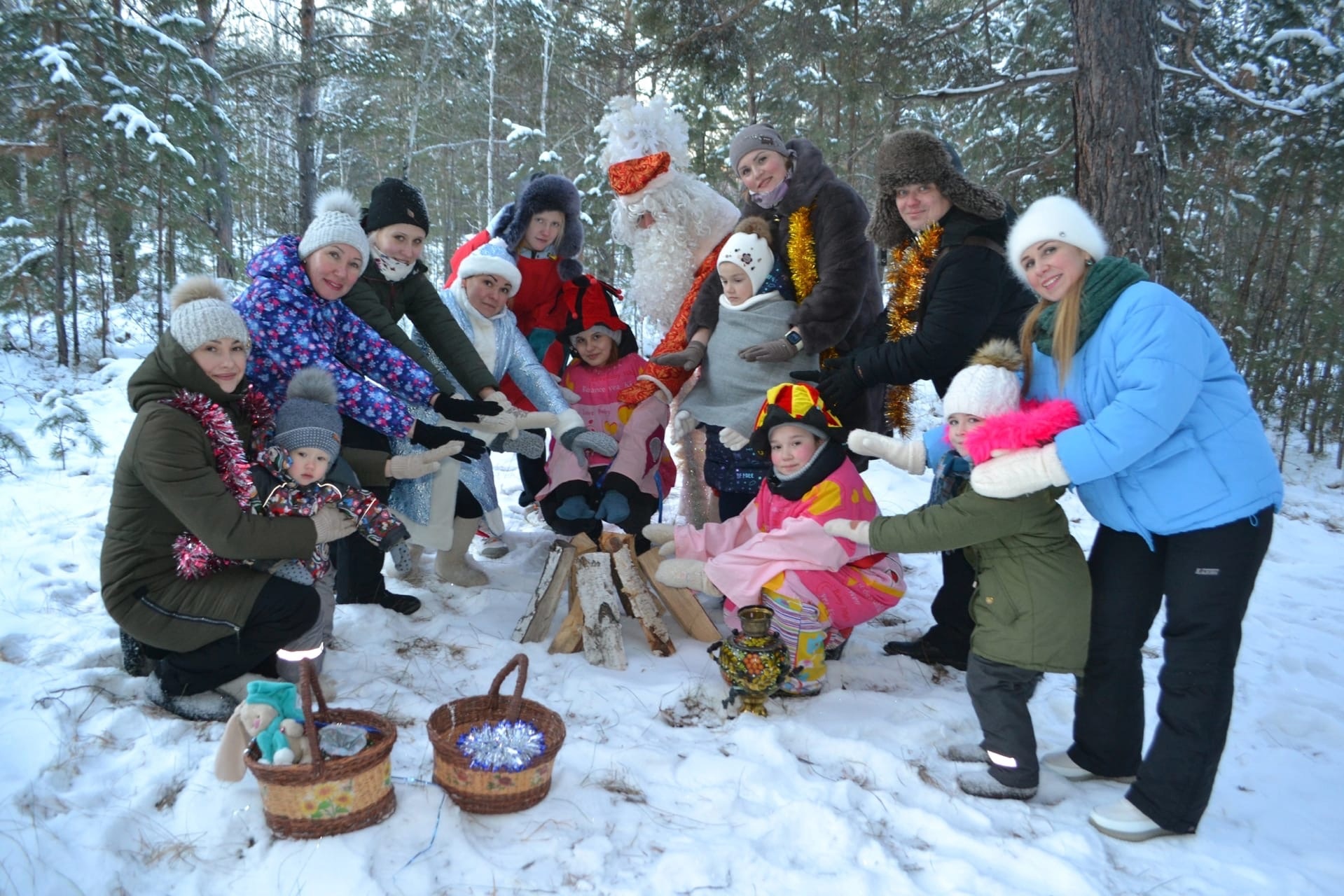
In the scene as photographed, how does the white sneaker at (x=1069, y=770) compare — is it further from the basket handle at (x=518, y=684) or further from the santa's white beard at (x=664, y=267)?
the santa's white beard at (x=664, y=267)

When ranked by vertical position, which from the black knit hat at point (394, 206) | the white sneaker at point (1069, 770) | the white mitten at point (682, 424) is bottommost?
the white sneaker at point (1069, 770)

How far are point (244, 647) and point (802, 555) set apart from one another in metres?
2.02

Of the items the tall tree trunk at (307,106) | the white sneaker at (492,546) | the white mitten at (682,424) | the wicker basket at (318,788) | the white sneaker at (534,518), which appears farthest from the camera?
the tall tree trunk at (307,106)

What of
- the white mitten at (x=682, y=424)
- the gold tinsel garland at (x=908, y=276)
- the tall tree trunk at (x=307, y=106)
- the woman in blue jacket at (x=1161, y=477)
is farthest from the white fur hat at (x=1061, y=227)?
the tall tree trunk at (x=307, y=106)

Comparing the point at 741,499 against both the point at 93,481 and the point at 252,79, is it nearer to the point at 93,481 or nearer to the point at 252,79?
the point at 93,481

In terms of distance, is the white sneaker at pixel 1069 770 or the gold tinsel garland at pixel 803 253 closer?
the white sneaker at pixel 1069 770

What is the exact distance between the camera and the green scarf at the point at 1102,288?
7.56ft

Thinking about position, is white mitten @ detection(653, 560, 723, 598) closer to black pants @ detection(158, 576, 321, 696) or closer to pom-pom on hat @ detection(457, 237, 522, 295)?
black pants @ detection(158, 576, 321, 696)

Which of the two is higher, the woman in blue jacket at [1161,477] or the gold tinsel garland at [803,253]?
the gold tinsel garland at [803,253]

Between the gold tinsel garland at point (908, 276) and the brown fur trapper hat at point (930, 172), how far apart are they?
157 millimetres

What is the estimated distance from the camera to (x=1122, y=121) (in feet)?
16.0

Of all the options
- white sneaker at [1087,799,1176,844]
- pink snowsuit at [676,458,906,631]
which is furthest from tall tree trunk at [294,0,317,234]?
white sneaker at [1087,799,1176,844]

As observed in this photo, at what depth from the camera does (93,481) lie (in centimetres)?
539

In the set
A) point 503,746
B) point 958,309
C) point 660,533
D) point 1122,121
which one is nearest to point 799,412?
point 958,309
